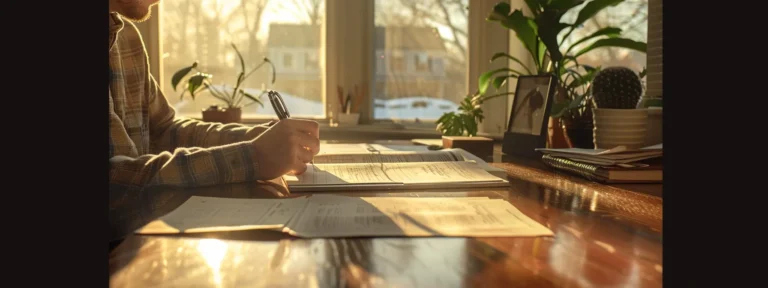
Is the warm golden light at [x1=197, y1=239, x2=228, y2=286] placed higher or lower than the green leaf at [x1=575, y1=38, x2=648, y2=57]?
lower

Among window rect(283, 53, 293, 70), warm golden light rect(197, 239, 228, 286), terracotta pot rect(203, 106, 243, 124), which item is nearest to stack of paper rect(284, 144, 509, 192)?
warm golden light rect(197, 239, 228, 286)

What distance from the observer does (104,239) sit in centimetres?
34

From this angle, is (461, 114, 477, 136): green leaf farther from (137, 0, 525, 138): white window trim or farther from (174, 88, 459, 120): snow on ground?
(174, 88, 459, 120): snow on ground

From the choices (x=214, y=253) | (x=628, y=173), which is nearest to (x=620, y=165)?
(x=628, y=173)

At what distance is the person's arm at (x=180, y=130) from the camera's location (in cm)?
159

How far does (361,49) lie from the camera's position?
3178 millimetres

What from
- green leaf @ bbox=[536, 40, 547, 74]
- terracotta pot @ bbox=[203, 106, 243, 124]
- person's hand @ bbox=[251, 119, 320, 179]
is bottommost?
person's hand @ bbox=[251, 119, 320, 179]

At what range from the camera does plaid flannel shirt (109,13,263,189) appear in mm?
1037

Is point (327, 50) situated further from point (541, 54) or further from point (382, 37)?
point (541, 54)

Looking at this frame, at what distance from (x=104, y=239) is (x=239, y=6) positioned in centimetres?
301

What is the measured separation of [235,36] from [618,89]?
221 centimetres

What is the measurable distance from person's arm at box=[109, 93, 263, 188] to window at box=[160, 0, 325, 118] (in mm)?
2219
